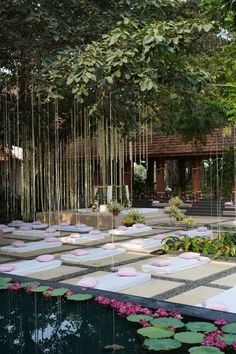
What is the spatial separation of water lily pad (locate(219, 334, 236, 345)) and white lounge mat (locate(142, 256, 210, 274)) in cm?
317

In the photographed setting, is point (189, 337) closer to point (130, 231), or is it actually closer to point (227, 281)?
point (227, 281)

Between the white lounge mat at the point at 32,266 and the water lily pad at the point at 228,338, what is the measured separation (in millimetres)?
3830

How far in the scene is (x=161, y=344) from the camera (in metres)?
3.72

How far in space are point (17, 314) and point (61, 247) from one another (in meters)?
5.01

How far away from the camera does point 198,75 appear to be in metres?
6.02

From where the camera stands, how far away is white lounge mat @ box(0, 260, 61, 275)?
23.1 ft

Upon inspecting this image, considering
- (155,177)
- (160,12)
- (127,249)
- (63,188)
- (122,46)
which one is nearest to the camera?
(122,46)

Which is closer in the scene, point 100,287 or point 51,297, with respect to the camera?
point 51,297

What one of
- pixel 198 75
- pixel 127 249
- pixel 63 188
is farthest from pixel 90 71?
pixel 63 188

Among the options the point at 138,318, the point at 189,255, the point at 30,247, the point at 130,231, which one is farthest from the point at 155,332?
the point at 130,231

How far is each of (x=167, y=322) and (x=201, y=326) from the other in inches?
11.5

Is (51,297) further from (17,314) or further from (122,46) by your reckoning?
(122,46)

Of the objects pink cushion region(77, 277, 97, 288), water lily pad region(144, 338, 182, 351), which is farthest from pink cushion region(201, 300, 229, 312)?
pink cushion region(77, 277, 97, 288)

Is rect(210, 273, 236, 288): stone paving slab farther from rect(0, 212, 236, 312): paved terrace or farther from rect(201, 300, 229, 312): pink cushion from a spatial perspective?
Result: rect(201, 300, 229, 312): pink cushion
